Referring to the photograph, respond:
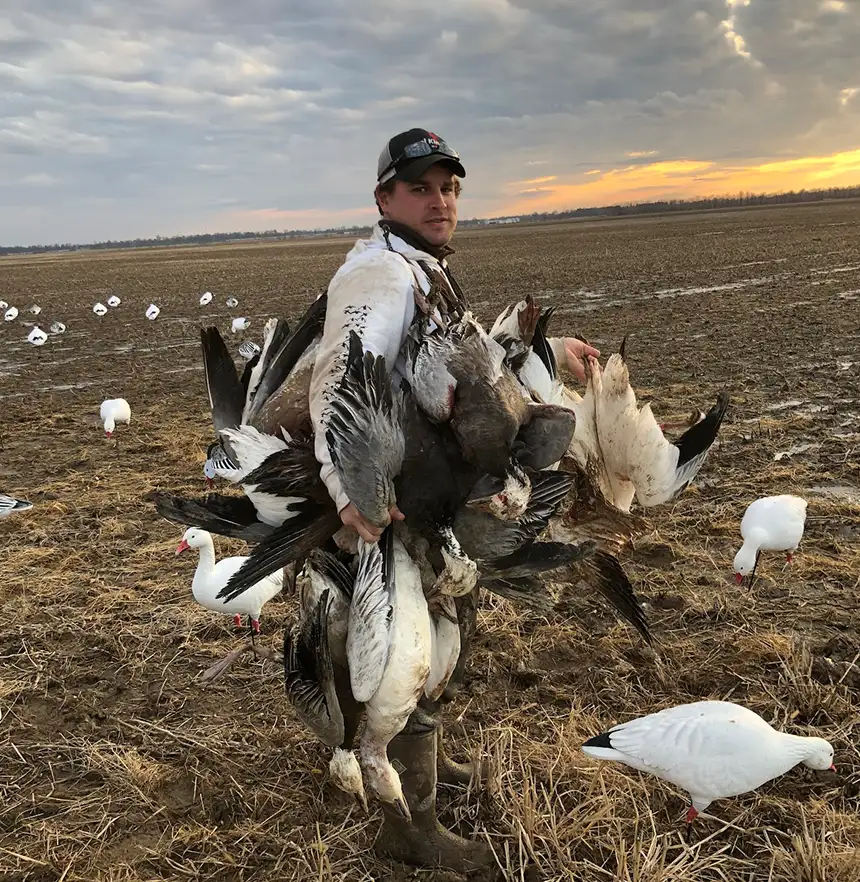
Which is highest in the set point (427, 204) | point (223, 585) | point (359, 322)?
point (427, 204)

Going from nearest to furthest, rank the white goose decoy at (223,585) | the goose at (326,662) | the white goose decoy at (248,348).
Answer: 1. the goose at (326,662)
2. the white goose decoy at (248,348)
3. the white goose decoy at (223,585)

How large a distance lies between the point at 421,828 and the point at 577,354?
194cm

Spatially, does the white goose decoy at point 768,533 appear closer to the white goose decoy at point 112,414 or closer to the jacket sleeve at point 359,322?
the jacket sleeve at point 359,322

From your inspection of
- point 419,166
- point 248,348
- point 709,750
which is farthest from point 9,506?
point 709,750

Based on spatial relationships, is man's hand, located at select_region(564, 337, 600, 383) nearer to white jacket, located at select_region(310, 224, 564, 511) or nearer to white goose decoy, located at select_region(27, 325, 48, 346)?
white jacket, located at select_region(310, 224, 564, 511)

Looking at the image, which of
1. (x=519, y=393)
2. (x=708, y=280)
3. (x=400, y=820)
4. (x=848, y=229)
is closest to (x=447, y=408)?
(x=519, y=393)

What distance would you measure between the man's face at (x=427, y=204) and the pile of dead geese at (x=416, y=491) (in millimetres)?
379

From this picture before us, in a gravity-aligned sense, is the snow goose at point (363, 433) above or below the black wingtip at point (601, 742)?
above

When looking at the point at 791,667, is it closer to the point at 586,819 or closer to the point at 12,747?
the point at 586,819

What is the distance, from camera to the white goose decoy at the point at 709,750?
2.69m

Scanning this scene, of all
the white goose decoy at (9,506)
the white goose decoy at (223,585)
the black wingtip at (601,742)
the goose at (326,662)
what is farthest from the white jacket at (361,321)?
the white goose decoy at (9,506)

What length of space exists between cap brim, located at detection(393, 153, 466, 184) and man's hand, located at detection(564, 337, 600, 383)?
73 cm

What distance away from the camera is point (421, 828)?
8.64ft

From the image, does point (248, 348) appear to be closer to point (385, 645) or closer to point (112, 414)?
point (112, 414)
